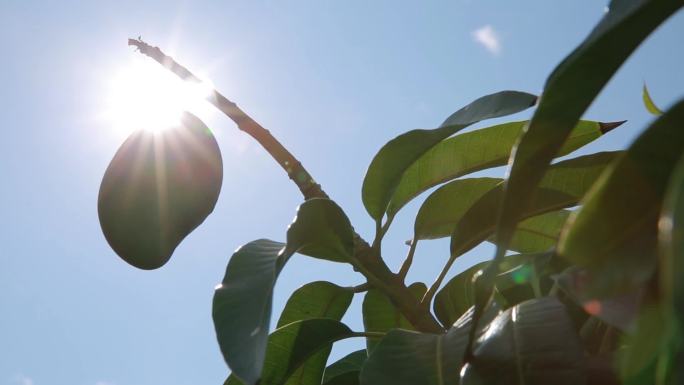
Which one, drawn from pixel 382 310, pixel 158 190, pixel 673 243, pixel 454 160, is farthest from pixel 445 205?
pixel 673 243

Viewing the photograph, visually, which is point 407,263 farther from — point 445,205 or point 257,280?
point 257,280

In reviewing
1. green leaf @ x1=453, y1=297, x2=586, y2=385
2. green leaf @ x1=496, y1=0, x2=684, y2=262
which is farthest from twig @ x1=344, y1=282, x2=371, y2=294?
green leaf @ x1=496, y1=0, x2=684, y2=262

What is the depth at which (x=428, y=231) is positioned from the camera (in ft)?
3.51

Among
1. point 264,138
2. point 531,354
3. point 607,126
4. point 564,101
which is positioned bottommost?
point 531,354

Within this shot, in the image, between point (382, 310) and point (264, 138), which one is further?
point (382, 310)

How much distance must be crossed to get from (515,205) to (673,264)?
168 mm

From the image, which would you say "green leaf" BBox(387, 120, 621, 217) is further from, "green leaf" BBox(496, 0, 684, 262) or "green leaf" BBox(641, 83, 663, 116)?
"green leaf" BBox(496, 0, 684, 262)

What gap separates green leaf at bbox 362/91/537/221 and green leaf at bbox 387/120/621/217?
0.06 metres

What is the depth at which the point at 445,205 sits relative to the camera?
106 centimetres

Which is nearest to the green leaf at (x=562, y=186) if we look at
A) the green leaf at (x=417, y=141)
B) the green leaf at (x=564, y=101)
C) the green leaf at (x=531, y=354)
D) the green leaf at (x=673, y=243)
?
the green leaf at (x=417, y=141)

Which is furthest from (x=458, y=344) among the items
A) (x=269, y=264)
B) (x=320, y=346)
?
(x=320, y=346)

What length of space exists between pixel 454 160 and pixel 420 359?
45 centimetres

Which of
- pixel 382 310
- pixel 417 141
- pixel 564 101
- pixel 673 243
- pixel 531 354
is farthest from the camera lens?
pixel 382 310

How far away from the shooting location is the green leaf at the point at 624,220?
0.30 meters
